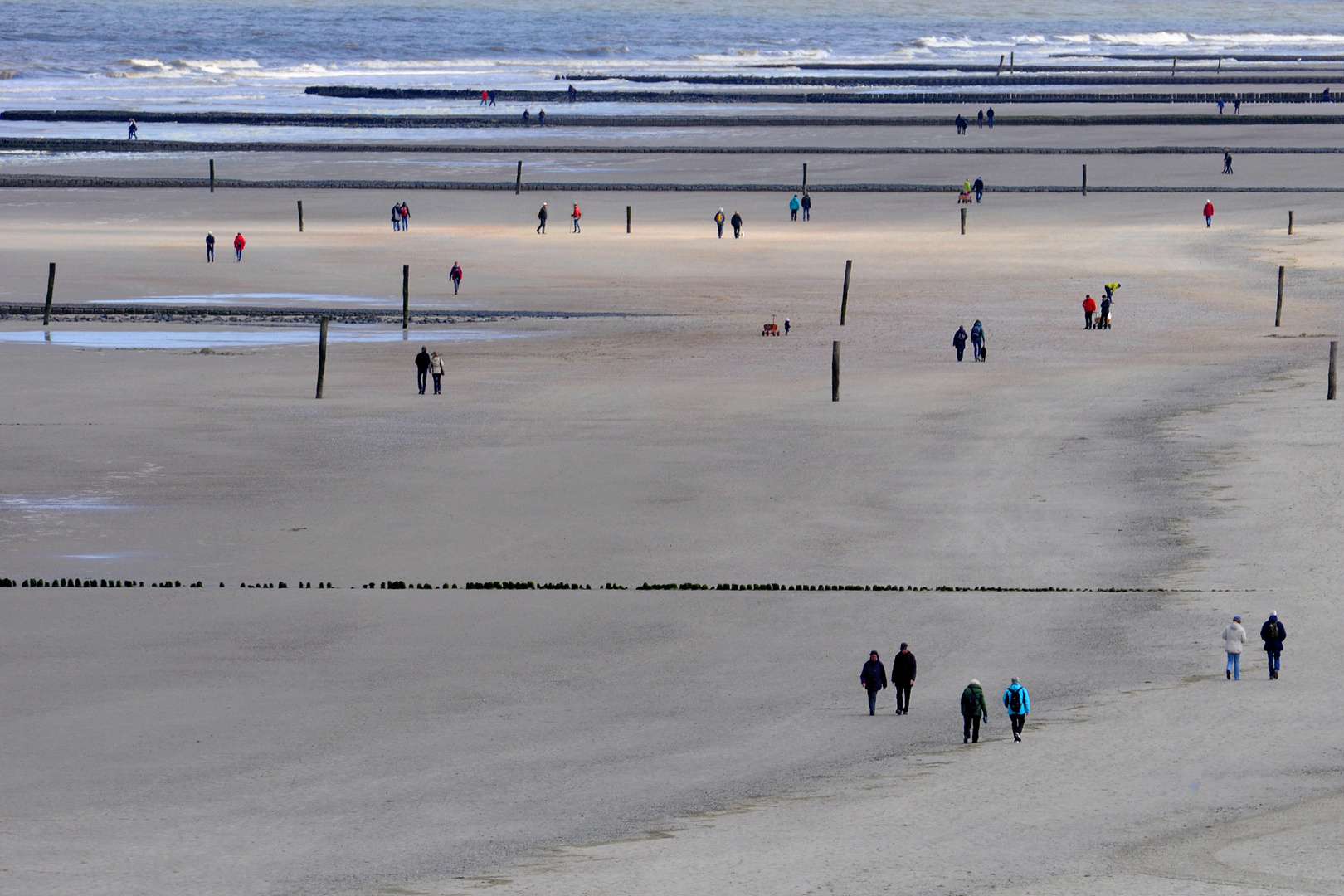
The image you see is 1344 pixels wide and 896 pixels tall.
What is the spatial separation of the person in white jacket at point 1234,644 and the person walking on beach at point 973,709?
11.0 feet

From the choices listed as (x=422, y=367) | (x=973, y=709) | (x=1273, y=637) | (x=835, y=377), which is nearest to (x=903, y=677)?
(x=973, y=709)

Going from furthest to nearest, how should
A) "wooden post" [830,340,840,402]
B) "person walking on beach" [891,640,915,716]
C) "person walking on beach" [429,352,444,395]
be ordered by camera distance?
1. "person walking on beach" [429,352,444,395]
2. "wooden post" [830,340,840,402]
3. "person walking on beach" [891,640,915,716]

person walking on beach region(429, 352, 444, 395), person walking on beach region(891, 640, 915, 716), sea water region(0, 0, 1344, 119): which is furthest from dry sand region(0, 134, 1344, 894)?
sea water region(0, 0, 1344, 119)

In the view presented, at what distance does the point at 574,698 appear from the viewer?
20062mm

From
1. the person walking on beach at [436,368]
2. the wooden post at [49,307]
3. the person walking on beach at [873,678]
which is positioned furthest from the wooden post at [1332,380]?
the wooden post at [49,307]

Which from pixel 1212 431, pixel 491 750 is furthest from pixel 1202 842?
pixel 1212 431

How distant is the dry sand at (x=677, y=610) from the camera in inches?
627

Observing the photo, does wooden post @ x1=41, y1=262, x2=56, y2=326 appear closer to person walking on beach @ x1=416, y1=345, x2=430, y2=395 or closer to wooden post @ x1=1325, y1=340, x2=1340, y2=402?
person walking on beach @ x1=416, y1=345, x2=430, y2=395

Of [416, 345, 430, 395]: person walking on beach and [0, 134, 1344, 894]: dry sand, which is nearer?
[0, 134, 1344, 894]: dry sand

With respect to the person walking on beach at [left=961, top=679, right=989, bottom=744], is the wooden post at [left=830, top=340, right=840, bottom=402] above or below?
above

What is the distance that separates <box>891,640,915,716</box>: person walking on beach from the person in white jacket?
143 inches

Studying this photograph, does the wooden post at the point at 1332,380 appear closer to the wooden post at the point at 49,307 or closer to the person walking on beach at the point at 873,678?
the person walking on beach at the point at 873,678

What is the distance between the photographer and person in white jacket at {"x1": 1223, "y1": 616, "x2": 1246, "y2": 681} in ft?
66.7

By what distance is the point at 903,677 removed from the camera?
64.4ft
